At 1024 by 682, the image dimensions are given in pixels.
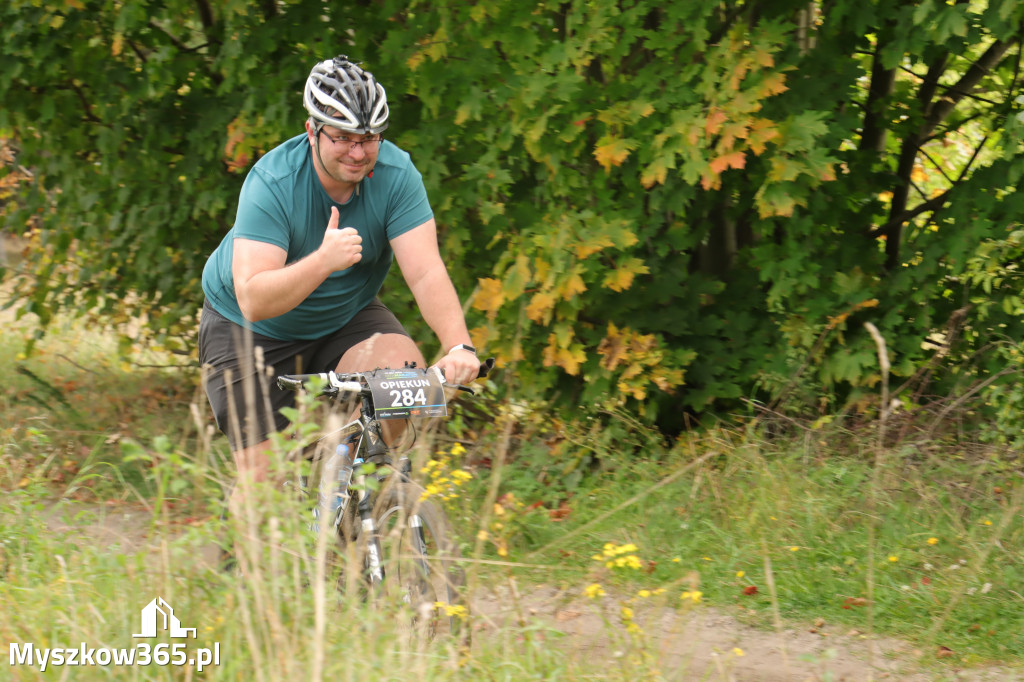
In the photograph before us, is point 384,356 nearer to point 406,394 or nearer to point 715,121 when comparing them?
point 406,394

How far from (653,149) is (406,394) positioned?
7.31ft

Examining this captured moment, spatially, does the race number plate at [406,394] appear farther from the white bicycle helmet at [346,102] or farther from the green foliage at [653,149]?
the green foliage at [653,149]

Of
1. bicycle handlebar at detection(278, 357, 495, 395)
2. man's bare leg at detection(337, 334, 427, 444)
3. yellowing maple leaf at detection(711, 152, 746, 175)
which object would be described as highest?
yellowing maple leaf at detection(711, 152, 746, 175)

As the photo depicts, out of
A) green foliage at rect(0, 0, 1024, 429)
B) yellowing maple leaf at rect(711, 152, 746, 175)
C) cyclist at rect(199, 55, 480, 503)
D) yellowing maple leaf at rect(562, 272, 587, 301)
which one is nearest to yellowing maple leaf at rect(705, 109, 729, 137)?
green foliage at rect(0, 0, 1024, 429)

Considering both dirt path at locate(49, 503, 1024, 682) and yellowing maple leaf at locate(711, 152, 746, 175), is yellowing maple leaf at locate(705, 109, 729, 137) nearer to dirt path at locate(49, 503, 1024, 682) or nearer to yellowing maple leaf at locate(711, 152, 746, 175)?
yellowing maple leaf at locate(711, 152, 746, 175)

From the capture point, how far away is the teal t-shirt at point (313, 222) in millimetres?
3672

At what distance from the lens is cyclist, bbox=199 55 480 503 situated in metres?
3.52

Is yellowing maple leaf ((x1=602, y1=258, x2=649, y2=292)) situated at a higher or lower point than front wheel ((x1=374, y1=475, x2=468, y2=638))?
higher

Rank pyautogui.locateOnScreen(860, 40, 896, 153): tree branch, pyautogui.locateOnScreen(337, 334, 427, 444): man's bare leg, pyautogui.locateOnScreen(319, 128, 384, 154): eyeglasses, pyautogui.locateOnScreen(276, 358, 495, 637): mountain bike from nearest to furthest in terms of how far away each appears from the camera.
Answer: pyautogui.locateOnScreen(276, 358, 495, 637): mountain bike
pyautogui.locateOnScreen(319, 128, 384, 154): eyeglasses
pyautogui.locateOnScreen(337, 334, 427, 444): man's bare leg
pyautogui.locateOnScreen(860, 40, 896, 153): tree branch

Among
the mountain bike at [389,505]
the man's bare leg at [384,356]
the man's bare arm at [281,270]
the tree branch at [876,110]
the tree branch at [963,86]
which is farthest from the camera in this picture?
the tree branch at [876,110]

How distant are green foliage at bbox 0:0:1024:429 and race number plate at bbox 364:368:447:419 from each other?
192 cm

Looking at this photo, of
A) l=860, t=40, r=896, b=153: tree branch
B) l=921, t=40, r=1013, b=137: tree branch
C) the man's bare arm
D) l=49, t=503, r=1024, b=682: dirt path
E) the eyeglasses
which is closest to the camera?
the man's bare arm

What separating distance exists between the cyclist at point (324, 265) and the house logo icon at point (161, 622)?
0.42m

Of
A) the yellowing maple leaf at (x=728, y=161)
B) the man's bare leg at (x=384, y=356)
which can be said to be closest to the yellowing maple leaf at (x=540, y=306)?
the yellowing maple leaf at (x=728, y=161)
